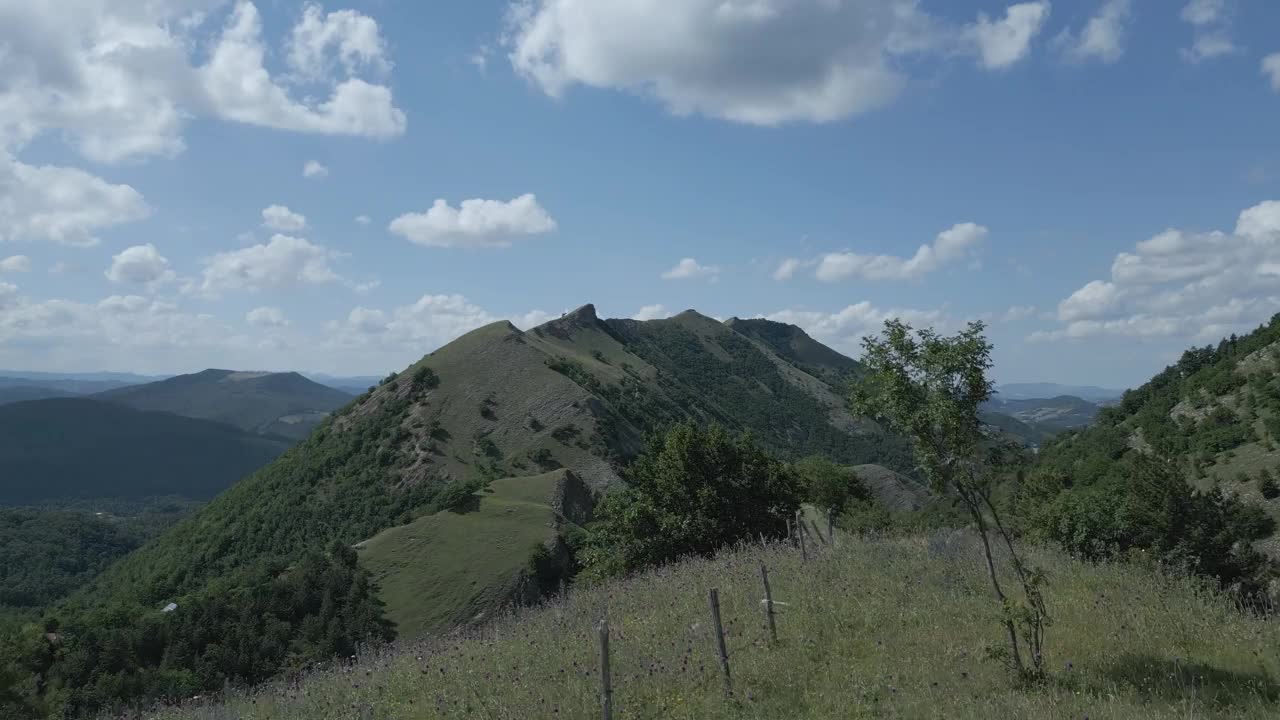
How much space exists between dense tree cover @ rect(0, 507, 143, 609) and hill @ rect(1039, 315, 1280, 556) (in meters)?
161

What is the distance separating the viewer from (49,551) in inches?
6673

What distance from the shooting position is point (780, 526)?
30.9m

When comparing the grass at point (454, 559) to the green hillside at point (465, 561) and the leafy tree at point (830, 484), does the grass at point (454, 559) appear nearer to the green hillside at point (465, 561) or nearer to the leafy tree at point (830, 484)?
the green hillside at point (465, 561)

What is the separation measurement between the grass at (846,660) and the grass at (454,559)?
25.2 meters

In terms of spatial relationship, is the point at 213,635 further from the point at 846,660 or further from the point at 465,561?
the point at 846,660

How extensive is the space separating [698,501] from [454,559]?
19.3 metres

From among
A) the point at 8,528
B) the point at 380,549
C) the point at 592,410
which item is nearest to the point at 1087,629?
the point at 380,549

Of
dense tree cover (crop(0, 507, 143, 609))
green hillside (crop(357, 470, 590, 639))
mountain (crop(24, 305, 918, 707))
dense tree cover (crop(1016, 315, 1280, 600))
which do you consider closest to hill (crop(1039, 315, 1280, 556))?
dense tree cover (crop(1016, 315, 1280, 600))

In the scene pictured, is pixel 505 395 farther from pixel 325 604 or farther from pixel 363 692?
pixel 363 692

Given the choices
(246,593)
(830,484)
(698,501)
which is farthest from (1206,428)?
(246,593)

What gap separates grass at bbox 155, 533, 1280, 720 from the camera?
930 centimetres

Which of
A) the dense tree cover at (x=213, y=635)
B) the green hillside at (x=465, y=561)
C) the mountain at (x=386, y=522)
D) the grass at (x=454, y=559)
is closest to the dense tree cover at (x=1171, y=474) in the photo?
the mountain at (x=386, y=522)

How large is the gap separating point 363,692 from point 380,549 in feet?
123

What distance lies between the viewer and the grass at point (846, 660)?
A: 930cm
